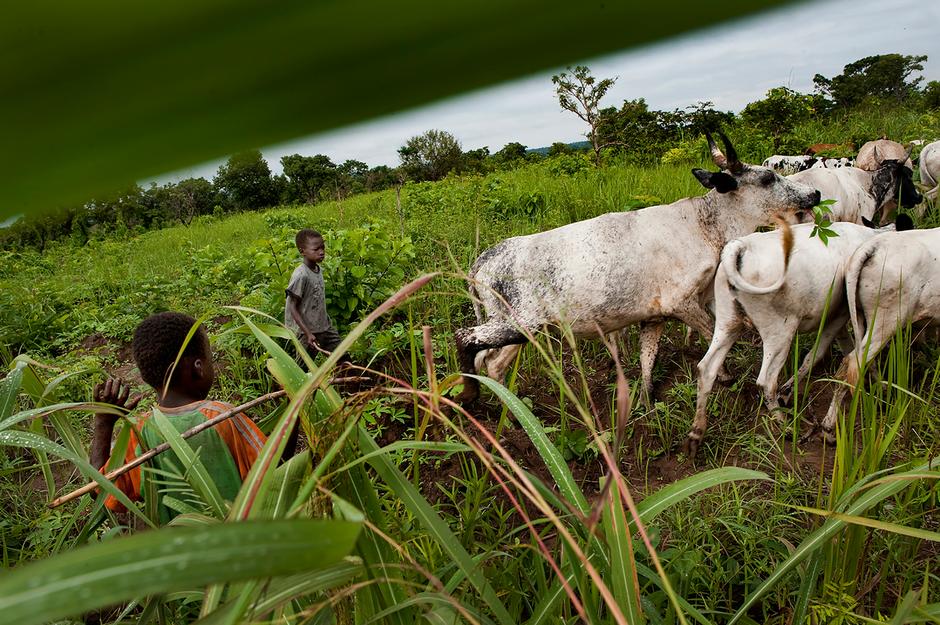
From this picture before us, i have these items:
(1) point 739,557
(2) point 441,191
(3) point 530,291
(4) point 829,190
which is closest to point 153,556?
(1) point 739,557

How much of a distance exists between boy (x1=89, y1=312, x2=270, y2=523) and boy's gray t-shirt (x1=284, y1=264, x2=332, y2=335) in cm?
174

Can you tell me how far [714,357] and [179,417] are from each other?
3.01 meters

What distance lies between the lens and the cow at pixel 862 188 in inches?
211

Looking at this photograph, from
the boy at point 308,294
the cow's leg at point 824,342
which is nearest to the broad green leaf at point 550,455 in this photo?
the boy at point 308,294

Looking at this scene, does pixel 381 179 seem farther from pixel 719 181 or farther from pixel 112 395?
pixel 112 395

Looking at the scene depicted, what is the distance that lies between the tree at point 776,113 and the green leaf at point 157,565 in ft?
35.9

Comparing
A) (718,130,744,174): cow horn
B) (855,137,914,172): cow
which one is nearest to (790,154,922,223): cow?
(855,137,914,172): cow

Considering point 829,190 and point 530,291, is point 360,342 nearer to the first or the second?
point 530,291

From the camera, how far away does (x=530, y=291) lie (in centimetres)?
370

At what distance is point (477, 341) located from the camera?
3.71 meters

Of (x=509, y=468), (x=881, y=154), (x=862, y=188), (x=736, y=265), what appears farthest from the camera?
(x=881, y=154)

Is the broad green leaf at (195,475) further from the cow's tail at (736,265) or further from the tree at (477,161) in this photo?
the tree at (477,161)

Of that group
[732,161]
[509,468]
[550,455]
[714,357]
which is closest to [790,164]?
[732,161]

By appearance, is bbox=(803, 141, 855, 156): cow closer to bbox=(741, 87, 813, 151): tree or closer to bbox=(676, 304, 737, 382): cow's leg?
bbox=(741, 87, 813, 151): tree
